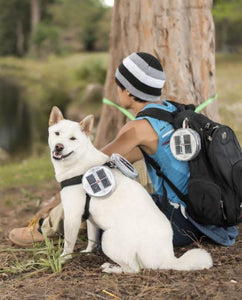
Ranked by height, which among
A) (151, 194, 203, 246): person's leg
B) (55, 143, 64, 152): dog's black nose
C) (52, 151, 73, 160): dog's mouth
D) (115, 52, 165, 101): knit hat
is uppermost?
(115, 52, 165, 101): knit hat

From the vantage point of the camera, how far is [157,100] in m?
4.34

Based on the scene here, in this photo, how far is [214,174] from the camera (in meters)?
3.93

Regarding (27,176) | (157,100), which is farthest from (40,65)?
(157,100)

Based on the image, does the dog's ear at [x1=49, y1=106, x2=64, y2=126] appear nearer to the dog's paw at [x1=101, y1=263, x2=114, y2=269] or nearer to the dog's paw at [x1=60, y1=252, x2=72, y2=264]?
the dog's paw at [x1=60, y1=252, x2=72, y2=264]

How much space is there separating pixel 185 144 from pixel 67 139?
817mm

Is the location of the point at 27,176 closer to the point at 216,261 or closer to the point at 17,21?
the point at 216,261

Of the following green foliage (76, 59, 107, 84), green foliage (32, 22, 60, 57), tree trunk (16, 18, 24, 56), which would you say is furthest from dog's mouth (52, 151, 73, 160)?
tree trunk (16, 18, 24, 56)

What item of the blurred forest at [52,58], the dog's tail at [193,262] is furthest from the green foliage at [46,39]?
the dog's tail at [193,262]

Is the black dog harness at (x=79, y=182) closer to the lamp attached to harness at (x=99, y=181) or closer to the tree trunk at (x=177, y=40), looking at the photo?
the lamp attached to harness at (x=99, y=181)

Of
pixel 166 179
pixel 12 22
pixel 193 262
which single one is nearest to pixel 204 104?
pixel 166 179

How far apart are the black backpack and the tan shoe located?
1.52 meters

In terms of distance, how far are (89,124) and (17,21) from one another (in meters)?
53.7

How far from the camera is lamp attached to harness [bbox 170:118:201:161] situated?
3.83 m

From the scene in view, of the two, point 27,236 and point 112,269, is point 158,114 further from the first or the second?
point 27,236
